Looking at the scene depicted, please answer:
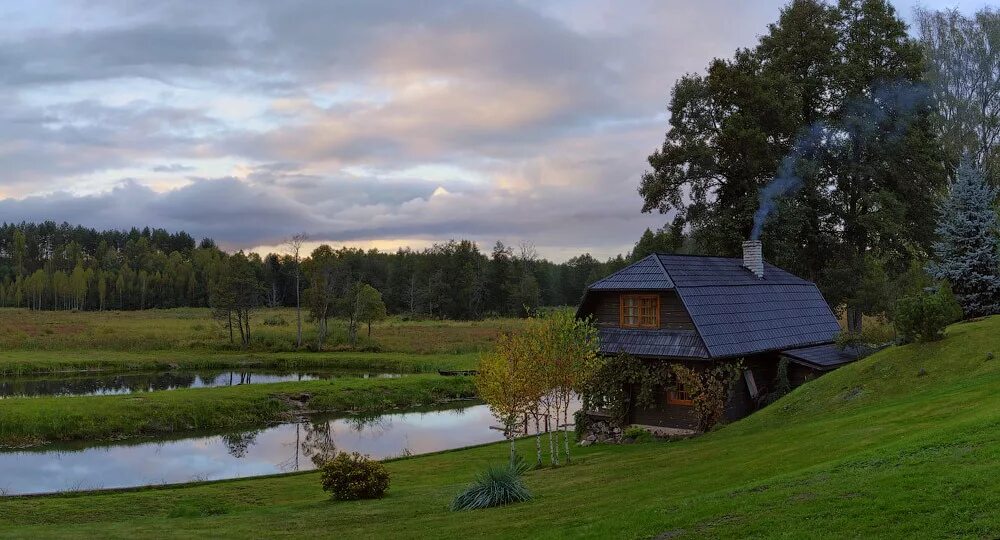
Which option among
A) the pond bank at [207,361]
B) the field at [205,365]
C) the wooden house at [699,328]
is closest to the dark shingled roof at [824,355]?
the wooden house at [699,328]

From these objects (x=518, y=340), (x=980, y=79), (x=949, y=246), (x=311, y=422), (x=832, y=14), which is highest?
(x=832, y=14)

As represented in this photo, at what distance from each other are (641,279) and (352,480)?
13.6 meters

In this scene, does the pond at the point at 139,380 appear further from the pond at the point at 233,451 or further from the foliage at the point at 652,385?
the foliage at the point at 652,385

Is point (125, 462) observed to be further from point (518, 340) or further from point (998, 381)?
point (998, 381)

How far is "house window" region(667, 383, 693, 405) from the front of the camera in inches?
1022

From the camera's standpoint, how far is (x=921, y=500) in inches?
352

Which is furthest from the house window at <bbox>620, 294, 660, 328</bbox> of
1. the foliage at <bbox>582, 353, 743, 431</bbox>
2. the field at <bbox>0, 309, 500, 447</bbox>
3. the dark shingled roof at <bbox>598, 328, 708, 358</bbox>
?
the field at <bbox>0, 309, 500, 447</bbox>

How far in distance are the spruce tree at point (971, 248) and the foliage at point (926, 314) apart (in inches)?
150

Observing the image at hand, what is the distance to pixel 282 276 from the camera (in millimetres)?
126375

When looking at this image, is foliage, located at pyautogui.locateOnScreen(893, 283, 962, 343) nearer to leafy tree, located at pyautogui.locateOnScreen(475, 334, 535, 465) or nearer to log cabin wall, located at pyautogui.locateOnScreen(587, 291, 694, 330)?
log cabin wall, located at pyautogui.locateOnScreen(587, 291, 694, 330)

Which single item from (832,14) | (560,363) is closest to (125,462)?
(560,363)

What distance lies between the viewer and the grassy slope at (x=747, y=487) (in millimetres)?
9273

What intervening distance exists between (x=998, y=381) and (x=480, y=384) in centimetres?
1277

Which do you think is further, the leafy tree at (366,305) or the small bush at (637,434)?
the leafy tree at (366,305)
